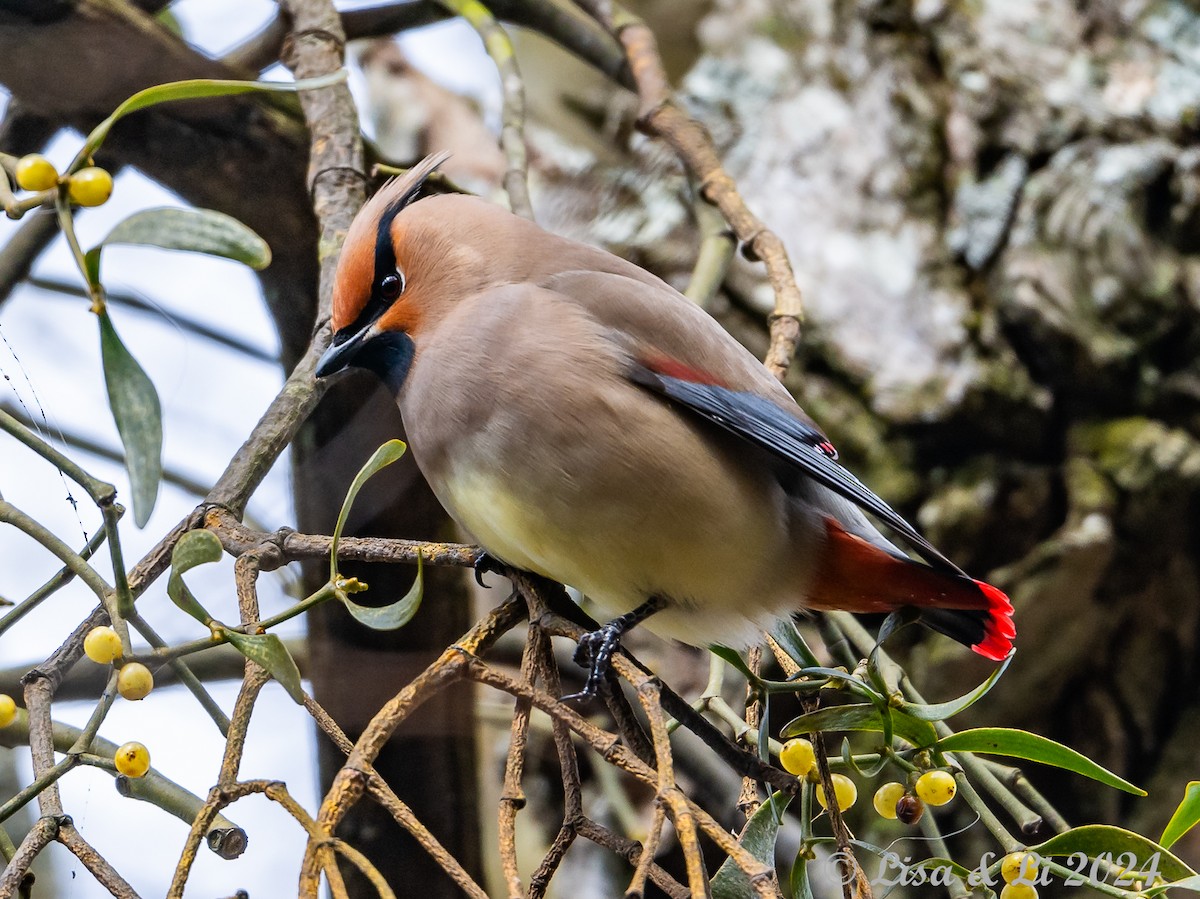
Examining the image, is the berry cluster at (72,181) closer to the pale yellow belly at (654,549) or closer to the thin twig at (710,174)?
the pale yellow belly at (654,549)

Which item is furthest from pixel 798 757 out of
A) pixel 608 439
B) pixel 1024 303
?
pixel 1024 303

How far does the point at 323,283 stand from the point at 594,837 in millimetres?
1225

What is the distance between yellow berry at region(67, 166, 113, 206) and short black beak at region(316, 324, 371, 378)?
0.68 meters

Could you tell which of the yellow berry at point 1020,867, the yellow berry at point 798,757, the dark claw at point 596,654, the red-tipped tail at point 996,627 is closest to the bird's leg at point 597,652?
the dark claw at point 596,654

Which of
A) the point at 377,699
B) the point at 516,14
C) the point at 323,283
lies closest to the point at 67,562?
the point at 323,283

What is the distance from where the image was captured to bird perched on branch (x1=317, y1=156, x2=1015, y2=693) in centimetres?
175

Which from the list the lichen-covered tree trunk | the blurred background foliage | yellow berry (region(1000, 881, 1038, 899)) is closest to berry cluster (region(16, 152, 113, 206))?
yellow berry (region(1000, 881, 1038, 899))

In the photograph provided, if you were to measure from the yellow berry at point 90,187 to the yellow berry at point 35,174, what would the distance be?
25 mm

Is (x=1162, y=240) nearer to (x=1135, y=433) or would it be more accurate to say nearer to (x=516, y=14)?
(x=1135, y=433)

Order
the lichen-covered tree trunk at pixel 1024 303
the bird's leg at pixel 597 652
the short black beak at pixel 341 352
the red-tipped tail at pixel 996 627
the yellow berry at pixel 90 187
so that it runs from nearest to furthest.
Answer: the yellow berry at pixel 90 187 → the bird's leg at pixel 597 652 → the short black beak at pixel 341 352 → the red-tipped tail at pixel 996 627 → the lichen-covered tree trunk at pixel 1024 303

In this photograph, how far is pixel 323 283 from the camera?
2148 millimetres

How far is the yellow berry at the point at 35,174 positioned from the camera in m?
1.22

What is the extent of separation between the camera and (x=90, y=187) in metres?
1.20

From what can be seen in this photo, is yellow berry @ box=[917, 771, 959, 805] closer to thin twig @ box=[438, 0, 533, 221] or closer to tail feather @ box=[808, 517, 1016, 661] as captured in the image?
tail feather @ box=[808, 517, 1016, 661]
